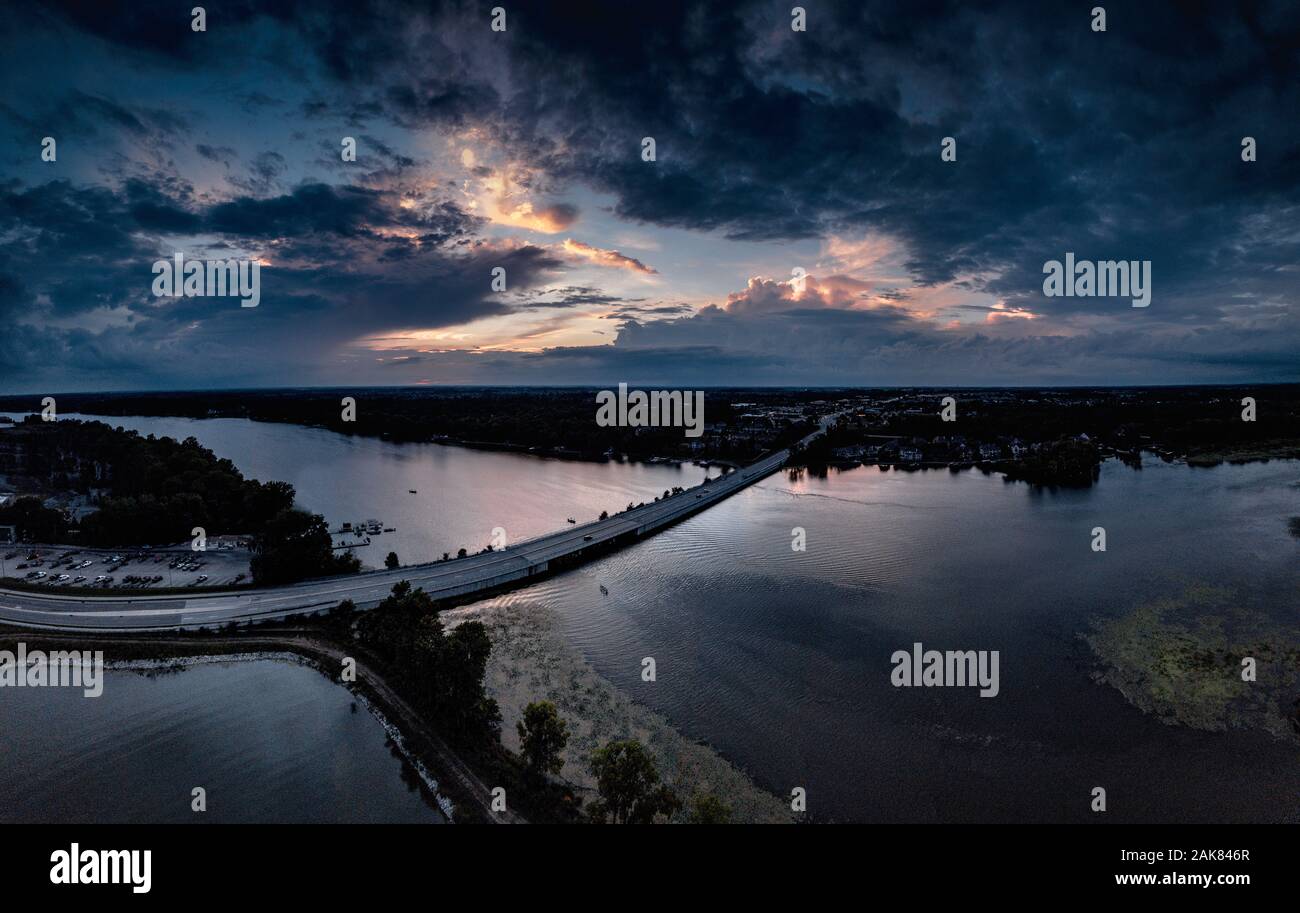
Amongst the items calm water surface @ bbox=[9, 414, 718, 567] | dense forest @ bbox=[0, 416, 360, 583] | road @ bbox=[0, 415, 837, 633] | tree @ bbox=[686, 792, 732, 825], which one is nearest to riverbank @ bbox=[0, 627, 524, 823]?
road @ bbox=[0, 415, 837, 633]

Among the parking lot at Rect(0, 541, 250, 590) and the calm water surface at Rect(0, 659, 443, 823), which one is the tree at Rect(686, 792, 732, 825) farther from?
the parking lot at Rect(0, 541, 250, 590)

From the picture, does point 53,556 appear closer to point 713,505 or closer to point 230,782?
point 230,782

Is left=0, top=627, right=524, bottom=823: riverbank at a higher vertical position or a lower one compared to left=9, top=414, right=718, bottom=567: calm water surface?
lower

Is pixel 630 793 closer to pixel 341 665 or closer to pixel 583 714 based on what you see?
pixel 583 714

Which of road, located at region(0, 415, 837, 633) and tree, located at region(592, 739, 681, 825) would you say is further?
road, located at region(0, 415, 837, 633)

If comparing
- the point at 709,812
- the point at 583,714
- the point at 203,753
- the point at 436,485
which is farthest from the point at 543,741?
the point at 436,485
